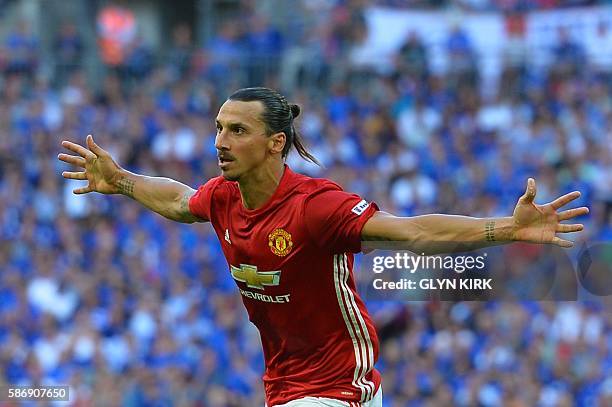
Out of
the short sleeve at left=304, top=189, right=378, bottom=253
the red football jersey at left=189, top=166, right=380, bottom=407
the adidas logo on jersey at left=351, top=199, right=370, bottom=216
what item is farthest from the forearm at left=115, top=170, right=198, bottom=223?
the adidas logo on jersey at left=351, top=199, right=370, bottom=216

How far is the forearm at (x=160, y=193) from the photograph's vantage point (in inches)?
269

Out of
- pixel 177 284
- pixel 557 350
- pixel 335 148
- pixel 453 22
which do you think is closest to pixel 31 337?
pixel 177 284

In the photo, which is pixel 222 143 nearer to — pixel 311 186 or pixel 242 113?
pixel 242 113

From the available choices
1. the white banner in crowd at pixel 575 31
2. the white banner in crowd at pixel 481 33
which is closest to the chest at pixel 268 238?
the white banner in crowd at pixel 481 33

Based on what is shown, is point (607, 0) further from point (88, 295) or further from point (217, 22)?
point (88, 295)

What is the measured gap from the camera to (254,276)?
6.16 m

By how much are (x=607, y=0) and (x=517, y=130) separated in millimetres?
2672

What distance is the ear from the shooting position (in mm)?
6266

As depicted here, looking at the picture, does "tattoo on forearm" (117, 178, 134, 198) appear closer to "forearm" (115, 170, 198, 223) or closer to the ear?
"forearm" (115, 170, 198, 223)

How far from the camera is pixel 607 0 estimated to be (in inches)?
668

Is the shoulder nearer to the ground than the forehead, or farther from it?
nearer to the ground

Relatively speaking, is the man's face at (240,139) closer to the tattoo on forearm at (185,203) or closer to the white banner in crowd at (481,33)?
the tattoo on forearm at (185,203)

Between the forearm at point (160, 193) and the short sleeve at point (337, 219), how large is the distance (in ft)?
3.25

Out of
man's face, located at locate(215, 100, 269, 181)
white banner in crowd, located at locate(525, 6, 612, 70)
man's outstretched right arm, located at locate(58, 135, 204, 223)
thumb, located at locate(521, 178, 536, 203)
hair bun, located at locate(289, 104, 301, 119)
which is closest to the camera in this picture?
thumb, located at locate(521, 178, 536, 203)
